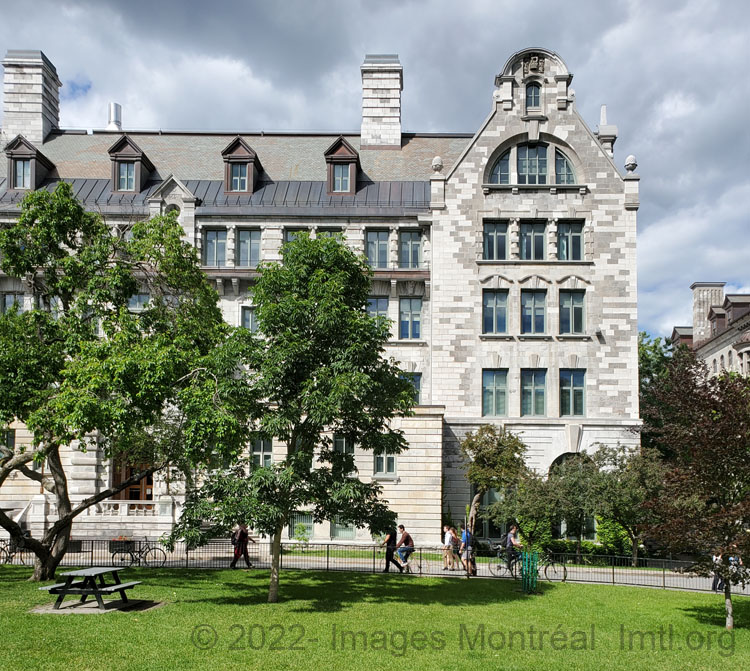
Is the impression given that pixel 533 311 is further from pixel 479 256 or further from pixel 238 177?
pixel 238 177

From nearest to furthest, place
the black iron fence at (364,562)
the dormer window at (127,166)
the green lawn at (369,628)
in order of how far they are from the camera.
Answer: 1. the green lawn at (369,628)
2. the black iron fence at (364,562)
3. the dormer window at (127,166)

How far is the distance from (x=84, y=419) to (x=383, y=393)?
7.64m

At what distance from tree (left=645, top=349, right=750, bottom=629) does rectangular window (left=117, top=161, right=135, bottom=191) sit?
29531 millimetres

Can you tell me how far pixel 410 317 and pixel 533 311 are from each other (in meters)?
5.89

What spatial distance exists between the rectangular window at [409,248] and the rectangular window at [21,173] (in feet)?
62.4

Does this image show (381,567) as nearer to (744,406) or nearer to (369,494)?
(369,494)

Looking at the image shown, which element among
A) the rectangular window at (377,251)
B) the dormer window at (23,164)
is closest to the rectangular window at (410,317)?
the rectangular window at (377,251)

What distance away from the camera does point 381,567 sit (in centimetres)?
2794

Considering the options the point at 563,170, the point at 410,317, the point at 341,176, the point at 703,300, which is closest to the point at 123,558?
the point at 410,317

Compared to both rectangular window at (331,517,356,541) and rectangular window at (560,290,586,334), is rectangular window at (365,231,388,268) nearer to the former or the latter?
rectangular window at (560,290,586,334)

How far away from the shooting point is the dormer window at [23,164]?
38719mm

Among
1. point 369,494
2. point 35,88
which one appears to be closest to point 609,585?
point 369,494

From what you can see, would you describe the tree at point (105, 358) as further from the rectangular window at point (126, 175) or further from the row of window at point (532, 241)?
the row of window at point (532, 241)

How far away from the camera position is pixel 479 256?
36.8 metres
